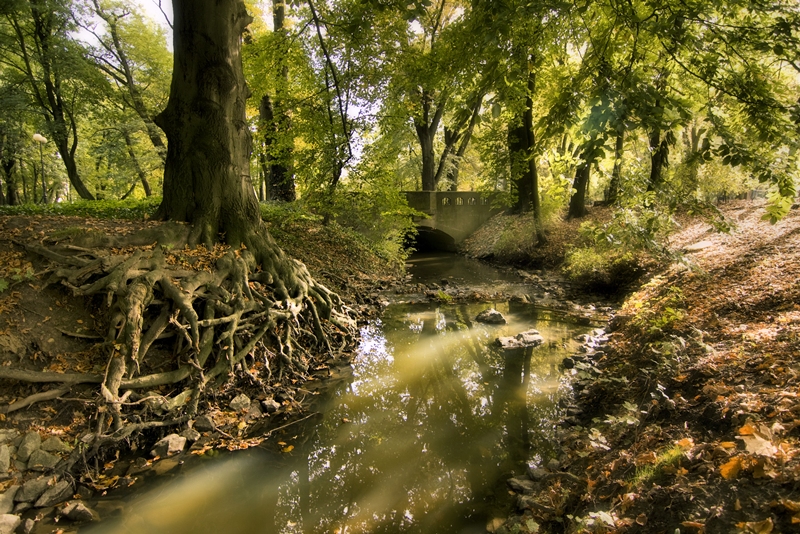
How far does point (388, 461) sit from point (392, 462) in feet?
0.16

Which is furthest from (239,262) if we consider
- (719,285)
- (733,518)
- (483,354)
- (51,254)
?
(719,285)

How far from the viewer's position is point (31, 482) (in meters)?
3.58

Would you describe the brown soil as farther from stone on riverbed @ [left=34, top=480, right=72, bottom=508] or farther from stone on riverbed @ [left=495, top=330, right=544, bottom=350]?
stone on riverbed @ [left=495, top=330, right=544, bottom=350]

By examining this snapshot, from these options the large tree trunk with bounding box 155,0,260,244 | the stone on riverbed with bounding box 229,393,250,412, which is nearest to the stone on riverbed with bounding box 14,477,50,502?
the stone on riverbed with bounding box 229,393,250,412

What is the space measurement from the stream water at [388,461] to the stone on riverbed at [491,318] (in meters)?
1.98

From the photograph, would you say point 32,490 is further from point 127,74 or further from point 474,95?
point 127,74

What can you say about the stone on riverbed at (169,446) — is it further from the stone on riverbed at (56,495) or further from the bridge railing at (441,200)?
the bridge railing at (441,200)

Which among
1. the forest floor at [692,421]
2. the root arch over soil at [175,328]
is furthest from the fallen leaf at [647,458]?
the root arch over soil at [175,328]

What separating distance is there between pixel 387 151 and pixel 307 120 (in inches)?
97.9

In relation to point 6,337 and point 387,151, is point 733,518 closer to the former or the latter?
point 6,337

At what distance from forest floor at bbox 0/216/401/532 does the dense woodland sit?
3011 mm

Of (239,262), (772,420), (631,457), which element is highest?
(239,262)

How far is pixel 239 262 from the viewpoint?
6359 mm

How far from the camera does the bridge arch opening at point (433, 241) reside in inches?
906
